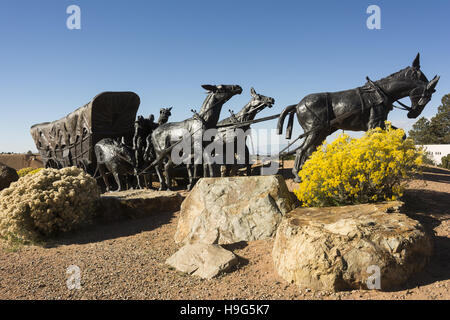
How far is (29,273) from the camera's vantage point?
4328 mm

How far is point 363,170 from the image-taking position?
4645 mm

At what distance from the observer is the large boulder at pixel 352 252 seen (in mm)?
3018

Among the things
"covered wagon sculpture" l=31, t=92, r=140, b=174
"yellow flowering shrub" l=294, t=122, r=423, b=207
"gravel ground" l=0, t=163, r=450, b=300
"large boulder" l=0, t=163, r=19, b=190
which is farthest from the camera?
"covered wagon sculpture" l=31, t=92, r=140, b=174

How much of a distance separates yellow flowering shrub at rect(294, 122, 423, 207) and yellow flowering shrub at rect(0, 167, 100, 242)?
4800 millimetres

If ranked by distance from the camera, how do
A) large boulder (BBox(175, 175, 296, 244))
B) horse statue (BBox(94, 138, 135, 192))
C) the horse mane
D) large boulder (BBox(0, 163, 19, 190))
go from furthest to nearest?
large boulder (BBox(0, 163, 19, 190))
horse statue (BBox(94, 138, 135, 192))
the horse mane
large boulder (BBox(175, 175, 296, 244))

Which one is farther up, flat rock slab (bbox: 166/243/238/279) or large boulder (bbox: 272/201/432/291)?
large boulder (bbox: 272/201/432/291)

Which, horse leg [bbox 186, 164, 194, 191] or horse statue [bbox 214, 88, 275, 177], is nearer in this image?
horse statue [bbox 214, 88, 275, 177]

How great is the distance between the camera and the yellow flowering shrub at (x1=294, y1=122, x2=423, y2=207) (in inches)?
179

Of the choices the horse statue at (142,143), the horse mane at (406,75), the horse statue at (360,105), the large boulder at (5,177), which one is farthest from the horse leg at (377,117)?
the large boulder at (5,177)

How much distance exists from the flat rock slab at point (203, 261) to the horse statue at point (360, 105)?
3649mm

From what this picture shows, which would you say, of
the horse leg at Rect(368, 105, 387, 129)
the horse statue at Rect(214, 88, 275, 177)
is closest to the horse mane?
the horse leg at Rect(368, 105, 387, 129)

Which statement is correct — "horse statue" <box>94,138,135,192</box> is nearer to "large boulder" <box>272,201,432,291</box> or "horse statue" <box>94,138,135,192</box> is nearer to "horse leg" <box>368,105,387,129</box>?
"horse leg" <box>368,105,387,129</box>

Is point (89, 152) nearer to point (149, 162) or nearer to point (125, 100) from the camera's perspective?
point (125, 100)

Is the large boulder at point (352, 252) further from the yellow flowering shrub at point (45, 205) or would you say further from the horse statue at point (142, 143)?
the horse statue at point (142, 143)
